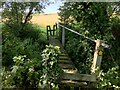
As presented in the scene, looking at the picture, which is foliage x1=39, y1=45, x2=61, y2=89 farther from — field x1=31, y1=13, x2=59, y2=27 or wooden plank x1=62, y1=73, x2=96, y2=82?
field x1=31, y1=13, x2=59, y2=27

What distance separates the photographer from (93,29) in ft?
21.5

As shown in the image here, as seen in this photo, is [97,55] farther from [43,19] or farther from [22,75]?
[43,19]

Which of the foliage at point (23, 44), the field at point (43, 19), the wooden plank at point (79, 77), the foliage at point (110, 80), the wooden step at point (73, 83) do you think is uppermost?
the field at point (43, 19)

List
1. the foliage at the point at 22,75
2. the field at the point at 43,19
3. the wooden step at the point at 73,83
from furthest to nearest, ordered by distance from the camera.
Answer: the field at the point at 43,19
the foliage at the point at 22,75
the wooden step at the point at 73,83

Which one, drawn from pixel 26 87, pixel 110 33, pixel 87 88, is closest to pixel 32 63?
pixel 26 87

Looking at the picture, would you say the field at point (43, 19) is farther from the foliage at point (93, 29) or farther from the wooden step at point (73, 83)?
the wooden step at point (73, 83)

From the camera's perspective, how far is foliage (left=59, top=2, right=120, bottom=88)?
620cm

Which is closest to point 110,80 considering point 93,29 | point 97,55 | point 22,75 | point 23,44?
point 97,55

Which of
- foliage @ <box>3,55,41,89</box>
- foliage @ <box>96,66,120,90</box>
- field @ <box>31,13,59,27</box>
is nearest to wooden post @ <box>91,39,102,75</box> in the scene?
foliage @ <box>96,66,120,90</box>

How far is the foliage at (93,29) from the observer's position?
620 cm

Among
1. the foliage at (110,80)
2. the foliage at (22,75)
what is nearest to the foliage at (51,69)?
the foliage at (22,75)

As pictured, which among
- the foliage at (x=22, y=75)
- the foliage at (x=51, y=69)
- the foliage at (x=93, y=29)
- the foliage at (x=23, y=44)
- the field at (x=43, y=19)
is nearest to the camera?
the foliage at (x=51, y=69)

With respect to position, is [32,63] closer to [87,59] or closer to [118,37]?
[87,59]

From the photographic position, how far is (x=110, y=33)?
6.67 m
